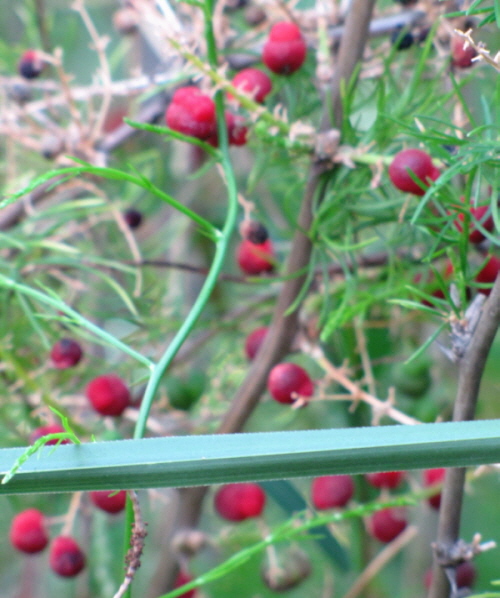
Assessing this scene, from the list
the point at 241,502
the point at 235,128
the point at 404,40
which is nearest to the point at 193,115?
the point at 235,128

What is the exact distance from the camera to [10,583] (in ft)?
2.52

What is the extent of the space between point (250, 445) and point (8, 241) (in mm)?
241

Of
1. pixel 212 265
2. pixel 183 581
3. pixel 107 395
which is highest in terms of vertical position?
pixel 212 265

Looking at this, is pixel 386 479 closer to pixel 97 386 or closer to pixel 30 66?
pixel 97 386

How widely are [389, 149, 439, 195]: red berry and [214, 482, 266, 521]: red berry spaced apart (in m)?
0.22

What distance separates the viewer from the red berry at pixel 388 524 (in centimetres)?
43

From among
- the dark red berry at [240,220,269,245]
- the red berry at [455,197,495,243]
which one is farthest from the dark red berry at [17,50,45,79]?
the red berry at [455,197,495,243]

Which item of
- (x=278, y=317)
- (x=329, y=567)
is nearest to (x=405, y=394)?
(x=278, y=317)

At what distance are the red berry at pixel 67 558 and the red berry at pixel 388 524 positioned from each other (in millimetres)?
185

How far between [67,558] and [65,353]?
0.41 feet

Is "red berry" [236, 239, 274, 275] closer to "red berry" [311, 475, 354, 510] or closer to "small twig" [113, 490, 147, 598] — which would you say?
"red berry" [311, 475, 354, 510]

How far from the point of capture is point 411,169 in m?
0.27

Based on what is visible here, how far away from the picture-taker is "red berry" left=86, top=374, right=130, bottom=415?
393mm

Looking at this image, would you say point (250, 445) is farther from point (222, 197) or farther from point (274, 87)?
point (222, 197)
